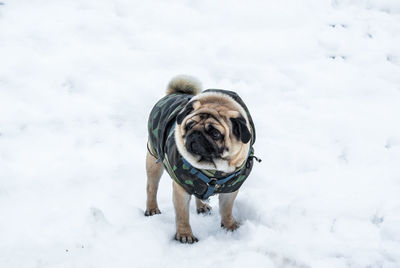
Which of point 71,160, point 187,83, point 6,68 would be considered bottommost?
point 71,160

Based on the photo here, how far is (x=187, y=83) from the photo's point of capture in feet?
11.5

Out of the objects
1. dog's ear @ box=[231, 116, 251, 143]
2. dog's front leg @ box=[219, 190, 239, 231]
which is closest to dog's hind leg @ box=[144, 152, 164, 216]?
dog's front leg @ box=[219, 190, 239, 231]

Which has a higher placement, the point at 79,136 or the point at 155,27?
the point at 155,27

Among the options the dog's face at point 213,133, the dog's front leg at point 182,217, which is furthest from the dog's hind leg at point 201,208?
the dog's face at point 213,133

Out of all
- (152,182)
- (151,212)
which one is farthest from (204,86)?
(151,212)

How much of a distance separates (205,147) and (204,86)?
2763 mm

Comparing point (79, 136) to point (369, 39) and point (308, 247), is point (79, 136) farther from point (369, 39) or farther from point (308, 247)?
point (369, 39)

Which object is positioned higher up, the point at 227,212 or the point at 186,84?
the point at 186,84

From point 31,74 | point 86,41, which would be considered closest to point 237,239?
point 31,74

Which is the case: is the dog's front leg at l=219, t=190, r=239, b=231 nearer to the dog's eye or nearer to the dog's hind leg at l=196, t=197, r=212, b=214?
the dog's hind leg at l=196, t=197, r=212, b=214

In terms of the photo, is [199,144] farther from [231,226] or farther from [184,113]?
[231,226]

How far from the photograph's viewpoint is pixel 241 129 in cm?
241

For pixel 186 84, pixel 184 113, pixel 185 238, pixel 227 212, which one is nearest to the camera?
pixel 184 113

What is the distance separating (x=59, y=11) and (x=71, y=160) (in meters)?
3.43
